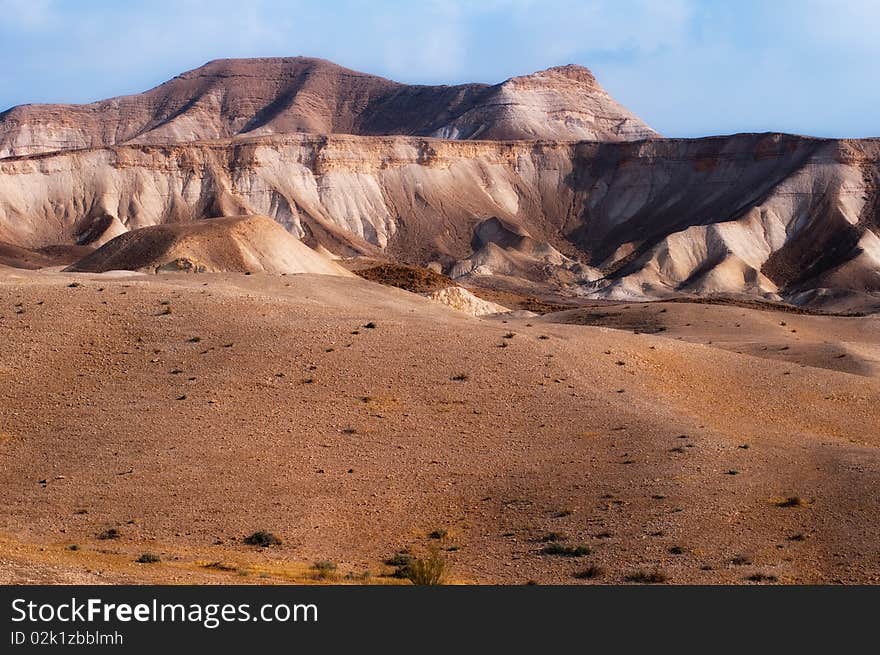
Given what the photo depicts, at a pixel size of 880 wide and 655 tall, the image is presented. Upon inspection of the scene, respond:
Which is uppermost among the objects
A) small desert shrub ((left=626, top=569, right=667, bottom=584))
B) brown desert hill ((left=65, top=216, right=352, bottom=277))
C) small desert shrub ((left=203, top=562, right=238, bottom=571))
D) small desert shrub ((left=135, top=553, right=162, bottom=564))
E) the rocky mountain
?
the rocky mountain

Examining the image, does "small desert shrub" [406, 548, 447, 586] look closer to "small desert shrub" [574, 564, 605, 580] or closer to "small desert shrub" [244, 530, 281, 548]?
"small desert shrub" [574, 564, 605, 580]

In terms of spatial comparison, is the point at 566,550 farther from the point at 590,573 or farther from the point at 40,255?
the point at 40,255

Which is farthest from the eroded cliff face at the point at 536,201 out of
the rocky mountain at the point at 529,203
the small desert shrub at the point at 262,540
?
→ the small desert shrub at the point at 262,540

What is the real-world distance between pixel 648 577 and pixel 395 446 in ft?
26.8

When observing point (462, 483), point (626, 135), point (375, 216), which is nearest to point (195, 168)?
point (375, 216)

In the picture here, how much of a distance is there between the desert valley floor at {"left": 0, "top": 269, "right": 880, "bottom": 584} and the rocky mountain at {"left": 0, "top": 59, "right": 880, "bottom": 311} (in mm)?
70234

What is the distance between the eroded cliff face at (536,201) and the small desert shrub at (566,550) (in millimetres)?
85827

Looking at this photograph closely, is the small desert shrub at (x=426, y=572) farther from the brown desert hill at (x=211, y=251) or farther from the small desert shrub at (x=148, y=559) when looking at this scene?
the brown desert hill at (x=211, y=251)

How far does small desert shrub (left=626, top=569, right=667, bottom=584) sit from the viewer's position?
17031mm

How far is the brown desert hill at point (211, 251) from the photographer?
54.2 metres

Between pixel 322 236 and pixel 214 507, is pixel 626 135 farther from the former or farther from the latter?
pixel 214 507

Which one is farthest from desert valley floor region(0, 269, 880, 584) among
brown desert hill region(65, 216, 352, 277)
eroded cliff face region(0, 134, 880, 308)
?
eroded cliff face region(0, 134, 880, 308)

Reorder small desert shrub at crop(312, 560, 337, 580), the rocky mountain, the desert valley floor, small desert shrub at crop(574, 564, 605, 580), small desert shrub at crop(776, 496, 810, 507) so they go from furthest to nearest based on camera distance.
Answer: the rocky mountain < small desert shrub at crop(776, 496, 810, 507) < the desert valley floor < small desert shrub at crop(574, 564, 605, 580) < small desert shrub at crop(312, 560, 337, 580)

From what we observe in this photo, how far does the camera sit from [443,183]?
134 meters
